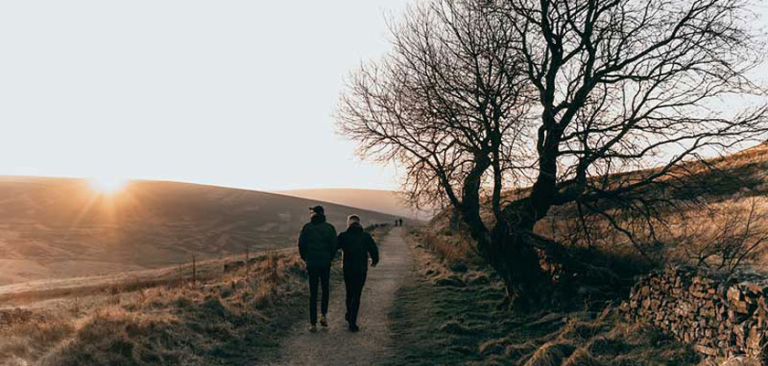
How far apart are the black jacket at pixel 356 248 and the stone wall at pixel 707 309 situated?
17.6 ft

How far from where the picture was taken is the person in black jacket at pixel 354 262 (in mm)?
10375

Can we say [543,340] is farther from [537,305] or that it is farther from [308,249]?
[308,249]

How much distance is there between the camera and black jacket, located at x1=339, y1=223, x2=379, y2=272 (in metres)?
10.4

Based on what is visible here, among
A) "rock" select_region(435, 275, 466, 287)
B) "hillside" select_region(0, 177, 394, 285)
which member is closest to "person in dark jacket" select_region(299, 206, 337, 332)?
"rock" select_region(435, 275, 466, 287)

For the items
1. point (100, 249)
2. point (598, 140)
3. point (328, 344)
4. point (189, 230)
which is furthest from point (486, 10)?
point (189, 230)

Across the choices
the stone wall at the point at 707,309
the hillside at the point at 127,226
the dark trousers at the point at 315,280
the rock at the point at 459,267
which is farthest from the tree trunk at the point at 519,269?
the hillside at the point at 127,226

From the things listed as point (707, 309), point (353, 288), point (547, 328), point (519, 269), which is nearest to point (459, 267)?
point (519, 269)

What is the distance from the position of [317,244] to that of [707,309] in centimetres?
692

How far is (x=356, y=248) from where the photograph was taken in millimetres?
10430

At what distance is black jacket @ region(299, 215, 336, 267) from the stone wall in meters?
6.10

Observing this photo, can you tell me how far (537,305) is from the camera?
1180cm

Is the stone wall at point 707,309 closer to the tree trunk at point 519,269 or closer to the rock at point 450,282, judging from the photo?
the tree trunk at point 519,269

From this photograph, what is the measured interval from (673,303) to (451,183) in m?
6.22

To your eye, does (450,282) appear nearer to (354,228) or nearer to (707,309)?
(354,228)
